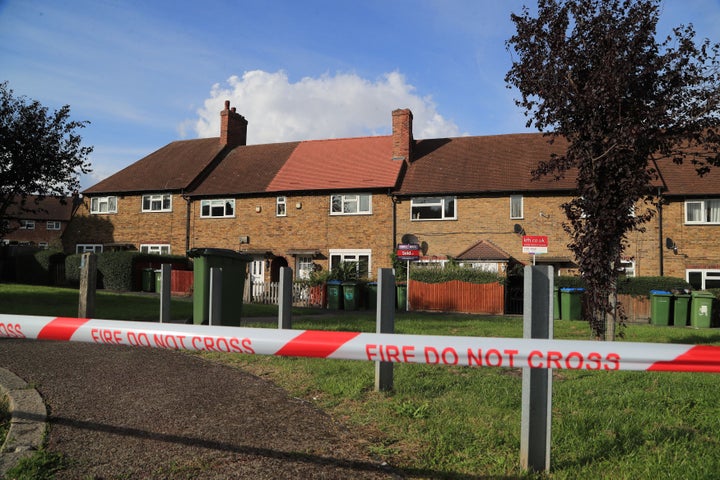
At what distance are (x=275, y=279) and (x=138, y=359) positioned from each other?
19.3 meters

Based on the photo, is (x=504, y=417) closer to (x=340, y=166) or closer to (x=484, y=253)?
(x=484, y=253)

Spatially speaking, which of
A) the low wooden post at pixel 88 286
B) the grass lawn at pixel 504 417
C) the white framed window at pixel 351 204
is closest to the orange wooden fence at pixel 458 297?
the white framed window at pixel 351 204

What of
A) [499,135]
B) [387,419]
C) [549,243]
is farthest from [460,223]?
[387,419]

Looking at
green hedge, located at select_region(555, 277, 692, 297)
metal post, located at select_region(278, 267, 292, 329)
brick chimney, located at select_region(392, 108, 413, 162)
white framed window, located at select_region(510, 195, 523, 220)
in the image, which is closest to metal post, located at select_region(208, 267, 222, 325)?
metal post, located at select_region(278, 267, 292, 329)

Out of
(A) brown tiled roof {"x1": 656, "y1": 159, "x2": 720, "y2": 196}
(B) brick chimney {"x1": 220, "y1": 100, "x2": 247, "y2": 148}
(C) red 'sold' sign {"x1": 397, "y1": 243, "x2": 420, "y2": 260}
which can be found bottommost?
(C) red 'sold' sign {"x1": 397, "y1": 243, "x2": 420, "y2": 260}

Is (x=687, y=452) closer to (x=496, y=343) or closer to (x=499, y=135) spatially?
(x=496, y=343)

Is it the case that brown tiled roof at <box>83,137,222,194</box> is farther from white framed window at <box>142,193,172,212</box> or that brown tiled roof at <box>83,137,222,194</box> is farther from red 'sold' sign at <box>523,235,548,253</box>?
red 'sold' sign at <box>523,235,548,253</box>

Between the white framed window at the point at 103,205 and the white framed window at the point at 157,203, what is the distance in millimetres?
2014

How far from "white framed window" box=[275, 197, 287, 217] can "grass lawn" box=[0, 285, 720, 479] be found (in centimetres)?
1948

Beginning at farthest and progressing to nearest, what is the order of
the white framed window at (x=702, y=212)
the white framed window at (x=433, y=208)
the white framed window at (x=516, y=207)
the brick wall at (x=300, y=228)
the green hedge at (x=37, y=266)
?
the green hedge at (x=37, y=266)
the brick wall at (x=300, y=228)
the white framed window at (x=433, y=208)
the white framed window at (x=516, y=207)
the white framed window at (x=702, y=212)

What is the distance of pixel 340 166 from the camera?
26.5 meters

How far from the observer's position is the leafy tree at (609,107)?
796 centimetres

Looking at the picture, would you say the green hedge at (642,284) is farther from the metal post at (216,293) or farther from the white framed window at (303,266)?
the metal post at (216,293)

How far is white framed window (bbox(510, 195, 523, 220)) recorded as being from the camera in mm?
22547
